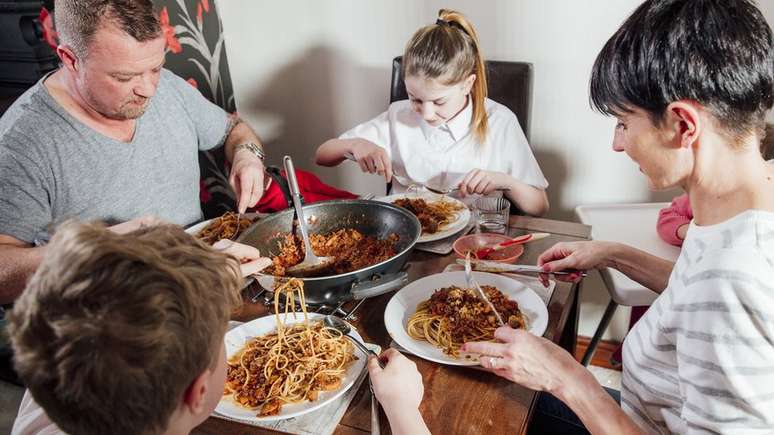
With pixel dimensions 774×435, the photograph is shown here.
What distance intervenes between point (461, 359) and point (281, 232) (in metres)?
0.71

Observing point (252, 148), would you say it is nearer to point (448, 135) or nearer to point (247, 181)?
point (247, 181)

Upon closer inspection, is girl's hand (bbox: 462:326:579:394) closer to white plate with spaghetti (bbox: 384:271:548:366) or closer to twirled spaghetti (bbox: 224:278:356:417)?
white plate with spaghetti (bbox: 384:271:548:366)

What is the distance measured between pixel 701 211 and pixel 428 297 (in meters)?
0.63

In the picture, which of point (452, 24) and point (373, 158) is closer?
point (452, 24)

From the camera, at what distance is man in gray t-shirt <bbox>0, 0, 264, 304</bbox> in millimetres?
1457

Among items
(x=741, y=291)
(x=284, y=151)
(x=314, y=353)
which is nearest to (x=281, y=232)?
(x=314, y=353)

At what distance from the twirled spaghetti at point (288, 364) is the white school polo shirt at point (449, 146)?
3.59ft

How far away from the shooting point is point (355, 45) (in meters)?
2.53

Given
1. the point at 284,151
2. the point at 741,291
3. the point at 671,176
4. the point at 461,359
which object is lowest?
the point at 284,151

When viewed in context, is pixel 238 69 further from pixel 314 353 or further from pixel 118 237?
pixel 118 237

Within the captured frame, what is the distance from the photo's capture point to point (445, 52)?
181cm

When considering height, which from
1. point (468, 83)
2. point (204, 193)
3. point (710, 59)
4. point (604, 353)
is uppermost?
point (710, 59)

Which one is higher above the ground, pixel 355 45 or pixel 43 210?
pixel 355 45

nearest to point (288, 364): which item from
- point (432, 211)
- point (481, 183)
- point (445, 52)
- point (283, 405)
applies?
point (283, 405)
